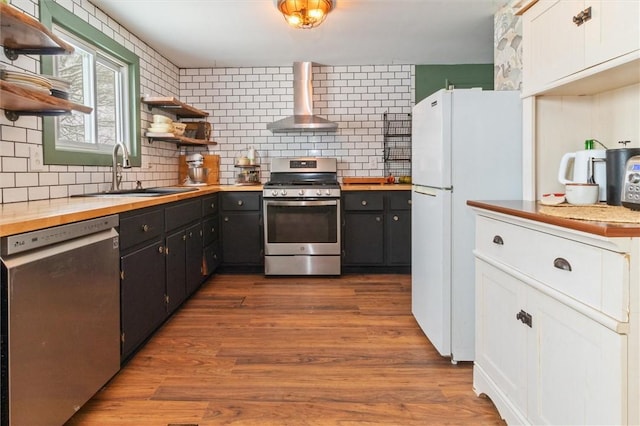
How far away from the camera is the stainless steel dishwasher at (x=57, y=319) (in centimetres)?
124

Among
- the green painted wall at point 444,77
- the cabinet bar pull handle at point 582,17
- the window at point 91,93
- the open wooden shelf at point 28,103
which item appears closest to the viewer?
the cabinet bar pull handle at point 582,17

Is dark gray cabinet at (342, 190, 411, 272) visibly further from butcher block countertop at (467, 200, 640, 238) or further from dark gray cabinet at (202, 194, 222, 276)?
butcher block countertop at (467, 200, 640, 238)

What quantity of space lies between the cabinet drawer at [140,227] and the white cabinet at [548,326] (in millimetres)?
1687

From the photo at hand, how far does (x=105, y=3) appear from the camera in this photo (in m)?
2.85

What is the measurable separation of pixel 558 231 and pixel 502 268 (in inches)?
15.4

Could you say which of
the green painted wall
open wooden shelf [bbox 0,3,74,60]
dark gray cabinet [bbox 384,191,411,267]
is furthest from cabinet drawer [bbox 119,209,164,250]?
the green painted wall

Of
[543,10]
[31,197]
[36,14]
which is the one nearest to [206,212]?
[31,197]

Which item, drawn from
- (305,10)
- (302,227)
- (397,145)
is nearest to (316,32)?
(305,10)

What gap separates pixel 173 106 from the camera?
388cm

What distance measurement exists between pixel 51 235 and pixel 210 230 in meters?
2.33

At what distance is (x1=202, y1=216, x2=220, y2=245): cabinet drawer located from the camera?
3562 millimetres

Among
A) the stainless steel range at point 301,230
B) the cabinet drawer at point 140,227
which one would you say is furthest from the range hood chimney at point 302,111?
the cabinet drawer at point 140,227

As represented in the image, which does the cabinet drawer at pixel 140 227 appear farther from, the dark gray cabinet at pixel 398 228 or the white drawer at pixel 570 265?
the dark gray cabinet at pixel 398 228

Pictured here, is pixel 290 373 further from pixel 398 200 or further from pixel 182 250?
pixel 398 200
